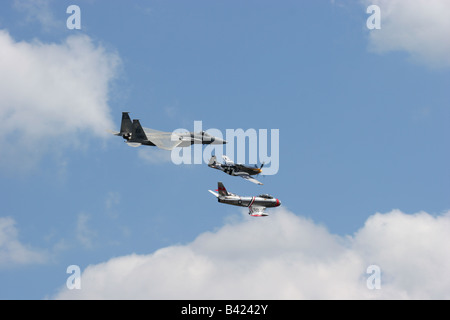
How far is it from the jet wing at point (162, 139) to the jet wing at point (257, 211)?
85.8ft

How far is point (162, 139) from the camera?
519 ft

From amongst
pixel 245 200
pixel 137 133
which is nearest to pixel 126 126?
pixel 137 133

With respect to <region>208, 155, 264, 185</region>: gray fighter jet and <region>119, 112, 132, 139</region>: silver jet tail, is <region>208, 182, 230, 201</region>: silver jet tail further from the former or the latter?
<region>119, 112, 132, 139</region>: silver jet tail

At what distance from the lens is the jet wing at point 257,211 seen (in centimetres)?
14875

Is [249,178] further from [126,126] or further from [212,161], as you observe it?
[126,126]

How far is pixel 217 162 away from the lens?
167125 mm

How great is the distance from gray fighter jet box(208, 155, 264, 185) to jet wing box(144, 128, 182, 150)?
12004 millimetres

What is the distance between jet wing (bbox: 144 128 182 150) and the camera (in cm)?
15512

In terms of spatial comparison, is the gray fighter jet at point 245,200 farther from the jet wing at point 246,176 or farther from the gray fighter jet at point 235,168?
the gray fighter jet at point 235,168
